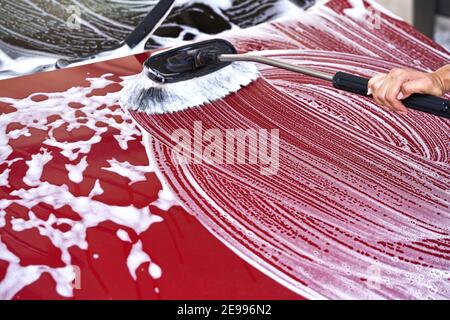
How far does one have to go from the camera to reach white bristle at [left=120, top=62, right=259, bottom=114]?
1111 mm

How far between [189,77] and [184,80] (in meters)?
0.01

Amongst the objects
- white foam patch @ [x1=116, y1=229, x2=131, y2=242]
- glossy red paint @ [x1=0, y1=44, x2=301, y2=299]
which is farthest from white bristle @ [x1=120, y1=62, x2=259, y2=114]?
white foam patch @ [x1=116, y1=229, x2=131, y2=242]

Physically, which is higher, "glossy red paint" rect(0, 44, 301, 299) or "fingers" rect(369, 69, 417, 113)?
"fingers" rect(369, 69, 417, 113)

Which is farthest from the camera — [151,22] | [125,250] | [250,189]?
[151,22]

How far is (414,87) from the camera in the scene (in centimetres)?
82

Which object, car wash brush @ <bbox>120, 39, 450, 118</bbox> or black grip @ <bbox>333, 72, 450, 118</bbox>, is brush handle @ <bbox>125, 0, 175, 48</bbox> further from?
black grip @ <bbox>333, 72, 450, 118</bbox>

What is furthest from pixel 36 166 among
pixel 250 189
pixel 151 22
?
pixel 151 22

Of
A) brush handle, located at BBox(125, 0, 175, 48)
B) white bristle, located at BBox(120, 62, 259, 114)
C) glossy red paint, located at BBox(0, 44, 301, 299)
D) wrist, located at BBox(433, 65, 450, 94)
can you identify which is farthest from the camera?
brush handle, located at BBox(125, 0, 175, 48)

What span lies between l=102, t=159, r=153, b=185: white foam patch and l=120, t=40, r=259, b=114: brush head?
0.54 feet

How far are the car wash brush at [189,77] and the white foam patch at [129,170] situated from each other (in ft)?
0.54

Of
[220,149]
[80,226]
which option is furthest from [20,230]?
[220,149]

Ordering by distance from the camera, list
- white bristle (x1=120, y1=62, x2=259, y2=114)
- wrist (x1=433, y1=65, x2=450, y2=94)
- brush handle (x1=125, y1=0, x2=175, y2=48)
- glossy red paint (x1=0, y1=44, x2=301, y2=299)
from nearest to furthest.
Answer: glossy red paint (x1=0, y1=44, x2=301, y2=299) < wrist (x1=433, y1=65, x2=450, y2=94) < white bristle (x1=120, y1=62, x2=259, y2=114) < brush handle (x1=125, y1=0, x2=175, y2=48)

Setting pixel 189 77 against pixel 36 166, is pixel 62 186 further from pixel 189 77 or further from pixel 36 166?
pixel 189 77
